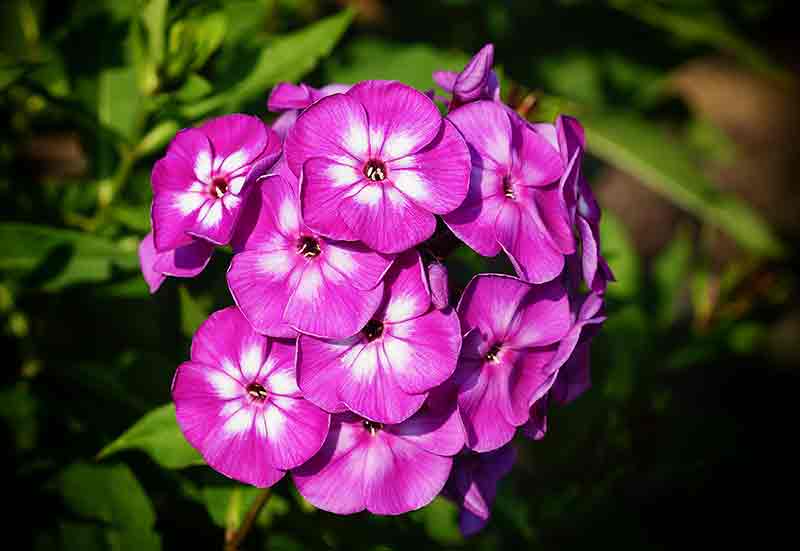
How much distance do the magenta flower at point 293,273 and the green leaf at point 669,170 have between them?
1.45 metres

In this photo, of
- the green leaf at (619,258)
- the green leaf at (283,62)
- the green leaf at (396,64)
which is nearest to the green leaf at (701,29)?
the green leaf at (619,258)

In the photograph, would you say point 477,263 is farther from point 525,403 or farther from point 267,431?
point 267,431

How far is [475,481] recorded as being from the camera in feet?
4.29

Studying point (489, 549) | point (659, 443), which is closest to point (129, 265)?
point (489, 549)

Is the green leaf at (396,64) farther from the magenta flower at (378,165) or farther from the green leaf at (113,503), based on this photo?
the green leaf at (113,503)

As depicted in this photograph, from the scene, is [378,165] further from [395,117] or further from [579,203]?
[579,203]

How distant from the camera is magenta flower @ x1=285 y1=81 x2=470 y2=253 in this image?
1068 millimetres

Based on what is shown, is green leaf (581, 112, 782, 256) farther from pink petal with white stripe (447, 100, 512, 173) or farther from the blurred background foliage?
pink petal with white stripe (447, 100, 512, 173)

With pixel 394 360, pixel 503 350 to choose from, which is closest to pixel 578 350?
pixel 503 350

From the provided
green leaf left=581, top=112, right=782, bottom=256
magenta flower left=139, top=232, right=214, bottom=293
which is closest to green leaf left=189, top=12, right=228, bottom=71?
magenta flower left=139, top=232, right=214, bottom=293

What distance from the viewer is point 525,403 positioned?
1.19m

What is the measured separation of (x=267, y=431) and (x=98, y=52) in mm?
1272

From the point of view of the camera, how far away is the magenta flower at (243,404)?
1.13m

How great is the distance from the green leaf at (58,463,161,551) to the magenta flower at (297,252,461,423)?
0.68 metres
